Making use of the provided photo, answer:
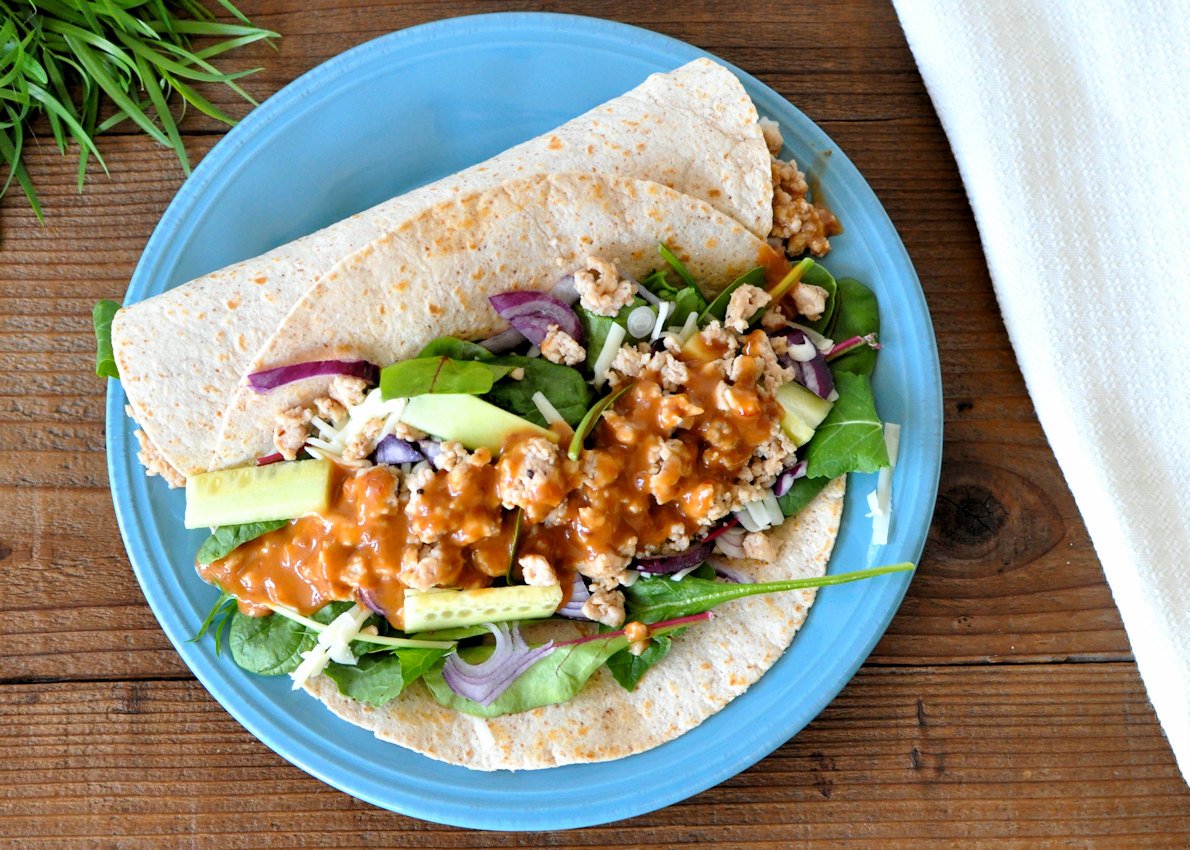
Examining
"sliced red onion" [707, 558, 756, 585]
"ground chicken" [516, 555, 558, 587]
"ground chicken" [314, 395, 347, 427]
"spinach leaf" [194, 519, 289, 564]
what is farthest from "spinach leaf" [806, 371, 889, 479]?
"spinach leaf" [194, 519, 289, 564]

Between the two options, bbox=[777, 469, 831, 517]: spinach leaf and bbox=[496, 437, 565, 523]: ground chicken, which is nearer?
bbox=[496, 437, 565, 523]: ground chicken

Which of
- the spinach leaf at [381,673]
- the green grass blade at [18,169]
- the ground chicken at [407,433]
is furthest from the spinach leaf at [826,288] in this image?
the green grass blade at [18,169]

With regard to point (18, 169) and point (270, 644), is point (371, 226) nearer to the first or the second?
point (270, 644)

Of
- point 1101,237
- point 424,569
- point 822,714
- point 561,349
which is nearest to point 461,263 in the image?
point 561,349

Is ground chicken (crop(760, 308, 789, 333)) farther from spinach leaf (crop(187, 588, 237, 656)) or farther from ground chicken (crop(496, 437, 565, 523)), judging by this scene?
spinach leaf (crop(187, 588, 237, 656))

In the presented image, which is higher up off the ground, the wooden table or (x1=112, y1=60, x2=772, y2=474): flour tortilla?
(x1=112, y1=60, x2=772, y2=474): flour tortilla
